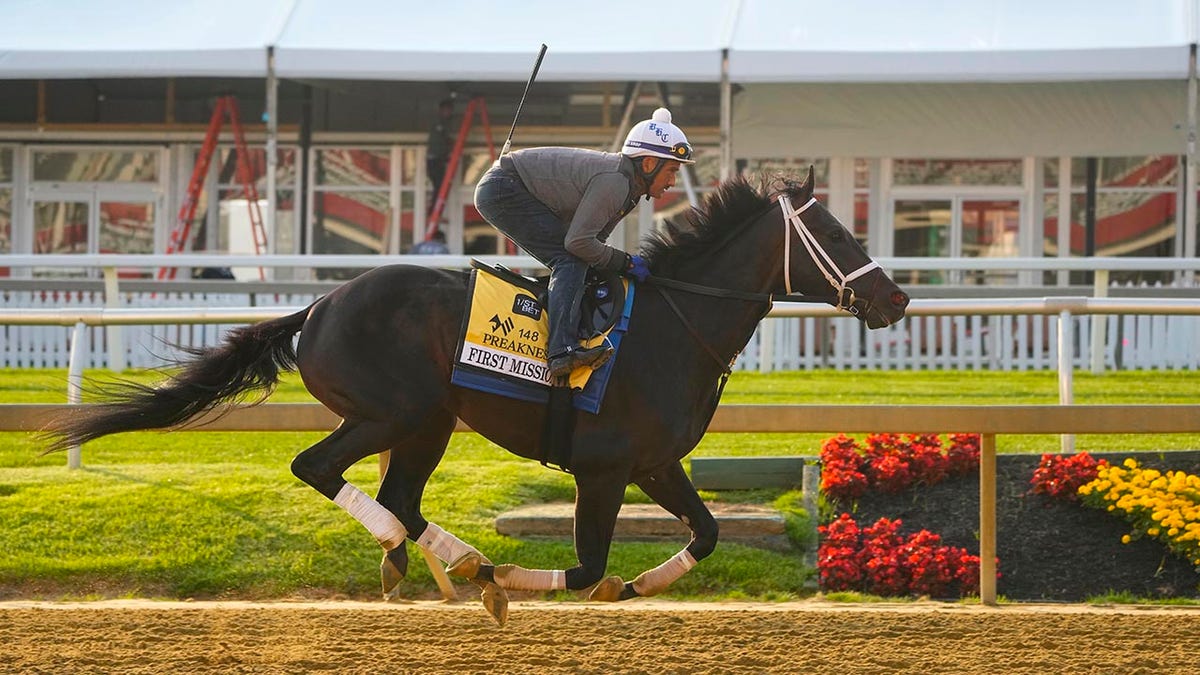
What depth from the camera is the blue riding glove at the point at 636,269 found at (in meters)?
5.41

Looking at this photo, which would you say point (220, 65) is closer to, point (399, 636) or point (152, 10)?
point (152, 10)

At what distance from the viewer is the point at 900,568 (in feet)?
22.7

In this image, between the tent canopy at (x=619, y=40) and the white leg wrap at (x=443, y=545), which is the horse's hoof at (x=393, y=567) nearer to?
the white leg wrap at (x=443, y=545)

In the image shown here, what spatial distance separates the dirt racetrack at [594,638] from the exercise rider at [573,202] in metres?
1.17

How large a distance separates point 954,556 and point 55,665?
3.98 metres

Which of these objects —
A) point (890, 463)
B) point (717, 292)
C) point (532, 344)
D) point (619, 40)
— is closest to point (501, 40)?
point (619, 40)

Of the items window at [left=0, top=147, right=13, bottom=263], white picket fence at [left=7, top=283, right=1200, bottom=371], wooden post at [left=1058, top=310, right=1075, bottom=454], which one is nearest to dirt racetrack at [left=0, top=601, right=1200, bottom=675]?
wooden post at [left=1058, top=310, right=1075, bottom=454]

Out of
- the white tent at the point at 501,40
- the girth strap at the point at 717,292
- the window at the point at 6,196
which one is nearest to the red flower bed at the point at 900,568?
the girth strap at the point at 717,292

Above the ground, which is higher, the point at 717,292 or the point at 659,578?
Result: the point at 717,292

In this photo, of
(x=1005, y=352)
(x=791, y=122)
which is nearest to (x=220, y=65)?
(x=791, y=122)

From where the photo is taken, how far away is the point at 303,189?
65.1ft

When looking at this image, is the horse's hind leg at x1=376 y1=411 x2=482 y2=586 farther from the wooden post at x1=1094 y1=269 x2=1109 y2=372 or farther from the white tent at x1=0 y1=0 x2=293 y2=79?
the white tent at x1=0 y1=0 x2=293 y2=79

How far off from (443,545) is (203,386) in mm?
1104

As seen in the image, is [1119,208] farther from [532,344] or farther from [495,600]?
[495,600]
